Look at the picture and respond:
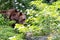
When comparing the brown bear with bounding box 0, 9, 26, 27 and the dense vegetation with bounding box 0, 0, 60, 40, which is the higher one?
the brown bear with bounding box 0, 9, 26, 27

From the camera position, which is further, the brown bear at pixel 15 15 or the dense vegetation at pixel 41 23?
the brown bear at pixel 15 15

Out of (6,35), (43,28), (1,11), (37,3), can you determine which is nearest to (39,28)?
(43,28)

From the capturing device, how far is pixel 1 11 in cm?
841

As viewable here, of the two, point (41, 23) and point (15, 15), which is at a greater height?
point (15, 15)

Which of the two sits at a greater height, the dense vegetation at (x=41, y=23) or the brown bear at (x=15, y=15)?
the brown bear at (x=15, y=15)

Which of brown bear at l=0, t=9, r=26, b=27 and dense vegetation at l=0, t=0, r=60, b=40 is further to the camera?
brown bear at l=0, t=9, r=26, b=27

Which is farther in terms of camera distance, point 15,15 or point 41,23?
point 15,15

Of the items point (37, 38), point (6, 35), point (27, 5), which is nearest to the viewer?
point (37, 38)

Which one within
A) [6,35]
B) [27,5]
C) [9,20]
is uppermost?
[27,5]

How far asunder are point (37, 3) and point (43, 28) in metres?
0.56

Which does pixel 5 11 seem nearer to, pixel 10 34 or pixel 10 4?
pixel 10 4

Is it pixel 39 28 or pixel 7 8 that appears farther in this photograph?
pixel 7 8

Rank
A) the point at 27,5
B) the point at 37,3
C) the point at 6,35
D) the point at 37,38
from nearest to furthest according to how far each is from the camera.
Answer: the point at 37,3
the point at 37,38
the point at 6,35
the point at 27,5

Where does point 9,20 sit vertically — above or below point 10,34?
above
